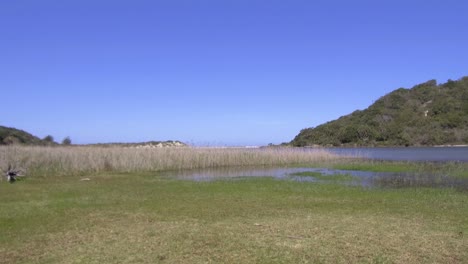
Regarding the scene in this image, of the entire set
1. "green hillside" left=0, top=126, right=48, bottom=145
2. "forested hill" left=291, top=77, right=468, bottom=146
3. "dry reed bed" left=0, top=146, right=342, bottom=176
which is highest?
"forested hill" left=291, top=77, right=468, bottom=146

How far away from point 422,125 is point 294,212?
4640 inches

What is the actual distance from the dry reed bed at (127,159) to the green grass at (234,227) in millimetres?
10358

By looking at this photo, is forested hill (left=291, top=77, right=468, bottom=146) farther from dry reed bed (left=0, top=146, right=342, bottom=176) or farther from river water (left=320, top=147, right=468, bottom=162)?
dry reed bed (left=0, top=146, right=342, bottom=176)

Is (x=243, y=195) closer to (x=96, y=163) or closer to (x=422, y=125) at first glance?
(x=96, y=163)

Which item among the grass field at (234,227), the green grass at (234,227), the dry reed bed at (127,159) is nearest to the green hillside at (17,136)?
the dry reed bed at (127,159)

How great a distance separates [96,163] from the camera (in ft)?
91.4

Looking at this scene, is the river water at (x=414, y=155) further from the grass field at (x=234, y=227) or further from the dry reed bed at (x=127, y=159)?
the grass field at (x=234, y=227)

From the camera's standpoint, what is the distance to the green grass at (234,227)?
7180 millimetres

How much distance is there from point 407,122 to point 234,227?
123 meters

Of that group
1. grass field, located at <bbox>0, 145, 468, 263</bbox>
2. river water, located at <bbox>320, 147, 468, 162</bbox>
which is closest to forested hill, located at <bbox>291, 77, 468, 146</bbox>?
river water, located at <bbox>320, 147, 468, 162</bbox>

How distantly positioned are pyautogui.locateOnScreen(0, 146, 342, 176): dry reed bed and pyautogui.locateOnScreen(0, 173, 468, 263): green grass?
10358mm

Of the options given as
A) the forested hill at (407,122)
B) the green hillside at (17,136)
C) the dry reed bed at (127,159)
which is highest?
the forested hill at (407,122)

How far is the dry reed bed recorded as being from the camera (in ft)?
86.0

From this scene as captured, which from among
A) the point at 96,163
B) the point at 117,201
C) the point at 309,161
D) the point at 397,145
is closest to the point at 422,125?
the point at 397,145
